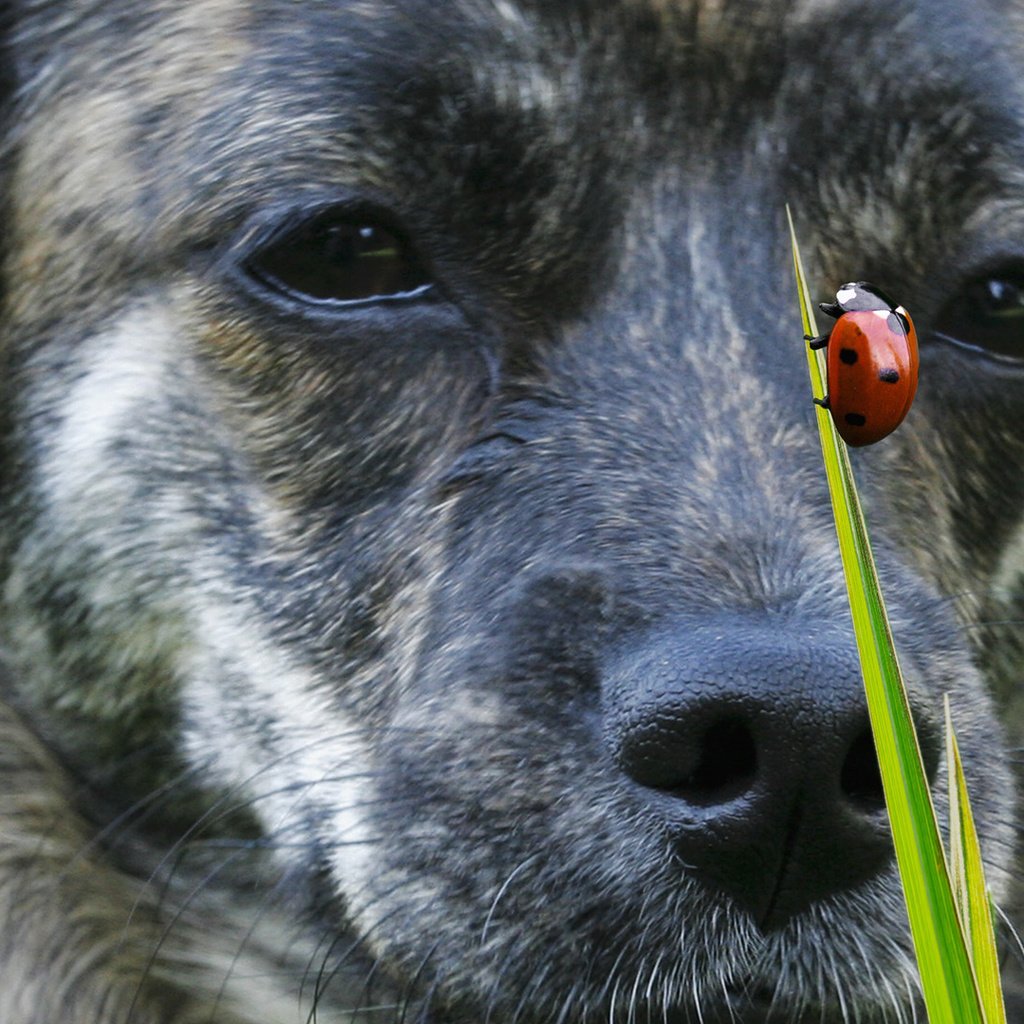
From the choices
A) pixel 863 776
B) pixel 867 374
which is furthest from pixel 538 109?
pixel 863 776

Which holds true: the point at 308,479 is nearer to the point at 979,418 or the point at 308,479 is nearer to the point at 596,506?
the point at 596,506

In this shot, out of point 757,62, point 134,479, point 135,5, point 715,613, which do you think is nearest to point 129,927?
point 134,479

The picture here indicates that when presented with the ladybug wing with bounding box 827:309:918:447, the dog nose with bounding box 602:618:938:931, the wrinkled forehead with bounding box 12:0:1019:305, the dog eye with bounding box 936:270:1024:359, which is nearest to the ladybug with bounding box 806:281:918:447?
the ladybug wing with bounding box 827:309:918:447

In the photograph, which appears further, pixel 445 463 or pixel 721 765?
pixel 445 463

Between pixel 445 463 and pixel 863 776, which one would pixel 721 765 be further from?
pixel 445 463

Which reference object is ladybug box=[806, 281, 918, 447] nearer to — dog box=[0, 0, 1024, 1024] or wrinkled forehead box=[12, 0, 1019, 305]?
dog box=[0, 0, 1024, 1024]

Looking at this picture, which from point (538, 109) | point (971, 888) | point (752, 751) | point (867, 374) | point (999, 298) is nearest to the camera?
point (971, 888)
